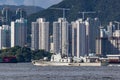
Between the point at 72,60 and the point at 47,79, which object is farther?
the point at 72,60

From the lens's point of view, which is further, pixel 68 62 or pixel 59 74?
pixel 68 62

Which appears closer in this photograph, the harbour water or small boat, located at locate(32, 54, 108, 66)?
the harbour water

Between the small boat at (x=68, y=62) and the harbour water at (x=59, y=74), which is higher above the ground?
the harbour water at (x=59, y=74)

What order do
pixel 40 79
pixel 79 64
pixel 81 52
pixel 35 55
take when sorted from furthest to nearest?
1. pixel 81 52
2. pixel 35 55
3. pixel 79 64
4. pixel 40 79

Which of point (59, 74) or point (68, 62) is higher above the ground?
point (59, 74)

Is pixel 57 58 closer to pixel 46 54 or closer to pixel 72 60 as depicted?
pixel 72 60

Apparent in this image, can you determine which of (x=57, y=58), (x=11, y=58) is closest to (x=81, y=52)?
(x=11, y=58)

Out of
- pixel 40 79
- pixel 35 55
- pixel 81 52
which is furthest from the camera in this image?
pixel 81 52

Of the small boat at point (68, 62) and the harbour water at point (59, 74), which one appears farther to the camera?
the small boat at point (68, 62)

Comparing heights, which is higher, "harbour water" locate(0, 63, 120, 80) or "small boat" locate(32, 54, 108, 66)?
"harbour water" locate(0, 63, 120, 80)

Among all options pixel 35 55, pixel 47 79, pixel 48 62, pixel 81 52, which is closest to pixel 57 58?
pixel 48 62
